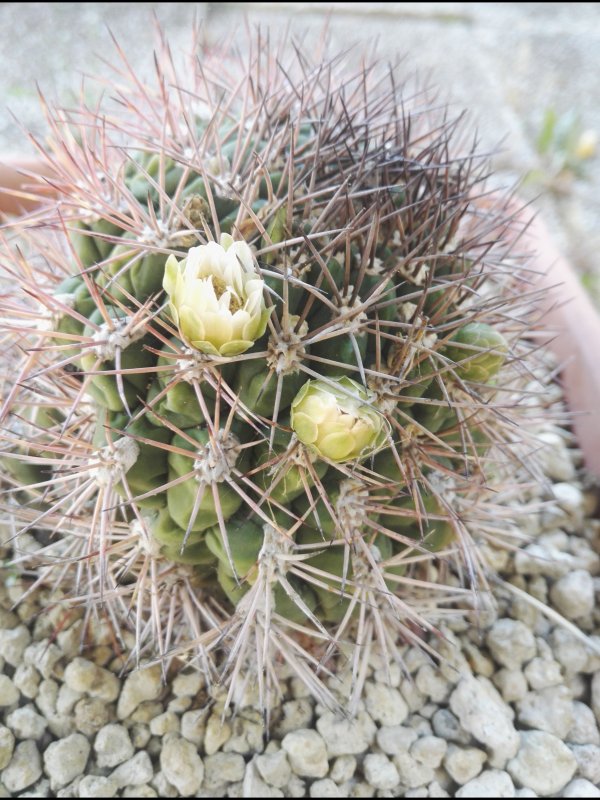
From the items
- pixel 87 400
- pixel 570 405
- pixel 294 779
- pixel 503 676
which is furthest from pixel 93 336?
pixel 570 405

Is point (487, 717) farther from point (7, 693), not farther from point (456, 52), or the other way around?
point (456, 52)

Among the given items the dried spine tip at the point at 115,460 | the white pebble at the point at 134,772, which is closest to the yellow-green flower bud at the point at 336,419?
the dried spine tip at the point at 115,460

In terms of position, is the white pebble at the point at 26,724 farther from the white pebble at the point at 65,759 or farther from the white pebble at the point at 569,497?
the white pebble at the point at 569,497

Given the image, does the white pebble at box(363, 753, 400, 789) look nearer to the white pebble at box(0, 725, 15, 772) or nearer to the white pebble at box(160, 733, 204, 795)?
the white pebble at box(160, 733, 204, 795)

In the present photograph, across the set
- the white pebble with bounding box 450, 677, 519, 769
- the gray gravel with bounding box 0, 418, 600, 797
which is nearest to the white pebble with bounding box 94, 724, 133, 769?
the gray gravel with bounding box 0, 418, 600, 797

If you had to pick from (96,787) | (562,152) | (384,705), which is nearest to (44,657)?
(96,787)
